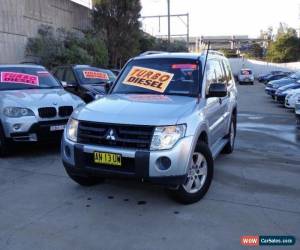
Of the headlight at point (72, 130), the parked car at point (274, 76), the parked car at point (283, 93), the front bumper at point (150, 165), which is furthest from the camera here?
the parked car at point (274, 76)

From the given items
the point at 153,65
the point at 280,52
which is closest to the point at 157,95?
the point at 153,65

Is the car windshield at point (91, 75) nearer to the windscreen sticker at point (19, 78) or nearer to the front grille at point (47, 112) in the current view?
the windscreen sticker at point (19, 78)

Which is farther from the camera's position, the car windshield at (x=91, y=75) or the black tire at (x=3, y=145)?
the car windshield at (x=91, y=75)

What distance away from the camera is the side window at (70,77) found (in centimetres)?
1241

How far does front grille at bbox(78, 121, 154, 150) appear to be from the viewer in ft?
15.7

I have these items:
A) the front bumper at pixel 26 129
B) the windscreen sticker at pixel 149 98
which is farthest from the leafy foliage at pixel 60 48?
the windscreen sticker at pixel 149 98

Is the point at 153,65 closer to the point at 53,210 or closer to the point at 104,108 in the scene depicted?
the point at 104,108

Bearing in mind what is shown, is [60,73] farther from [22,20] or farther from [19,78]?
[22,20]

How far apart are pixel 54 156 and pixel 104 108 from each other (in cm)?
296

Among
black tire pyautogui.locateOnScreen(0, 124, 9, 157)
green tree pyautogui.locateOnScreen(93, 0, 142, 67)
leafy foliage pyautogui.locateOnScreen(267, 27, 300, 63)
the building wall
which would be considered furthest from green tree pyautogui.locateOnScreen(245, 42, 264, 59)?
black tire pyautogui.locateOnScreen(0, 124, 9, 157)

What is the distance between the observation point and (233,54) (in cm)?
7969

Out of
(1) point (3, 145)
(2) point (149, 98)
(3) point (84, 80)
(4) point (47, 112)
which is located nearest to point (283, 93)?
(3) point (84, 80)

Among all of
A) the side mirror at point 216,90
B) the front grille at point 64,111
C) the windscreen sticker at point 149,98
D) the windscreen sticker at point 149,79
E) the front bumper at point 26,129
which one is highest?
the windscreen sticker at point 149,79

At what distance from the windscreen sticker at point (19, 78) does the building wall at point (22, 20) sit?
12324mm
